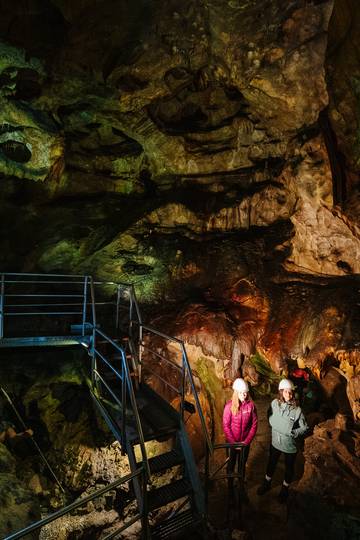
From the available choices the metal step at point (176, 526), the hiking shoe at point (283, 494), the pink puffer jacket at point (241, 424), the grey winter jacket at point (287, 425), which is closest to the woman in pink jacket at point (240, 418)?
the pink puffer jacket at point (241, 424)

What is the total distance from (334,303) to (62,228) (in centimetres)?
568

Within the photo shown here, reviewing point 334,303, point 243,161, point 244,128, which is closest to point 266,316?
point 334,303

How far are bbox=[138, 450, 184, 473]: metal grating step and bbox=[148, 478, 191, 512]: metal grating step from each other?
0.55 ft

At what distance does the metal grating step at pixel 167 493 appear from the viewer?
10.3 feet

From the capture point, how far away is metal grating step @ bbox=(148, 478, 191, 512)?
123 inches

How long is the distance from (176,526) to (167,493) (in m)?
0.27

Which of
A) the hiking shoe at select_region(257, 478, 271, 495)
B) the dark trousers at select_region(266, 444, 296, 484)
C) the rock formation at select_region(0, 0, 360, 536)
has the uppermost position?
the rock formation at select_region(0, 0, 360, 536)

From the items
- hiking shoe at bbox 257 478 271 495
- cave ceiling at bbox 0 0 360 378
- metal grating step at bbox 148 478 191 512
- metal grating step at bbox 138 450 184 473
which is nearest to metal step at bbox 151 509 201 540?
metal grating step at bbox 148 478 191 512

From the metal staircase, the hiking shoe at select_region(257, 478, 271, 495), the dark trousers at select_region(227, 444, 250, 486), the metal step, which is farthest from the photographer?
the hiking shoe at select_region(257, 478, 271, 495)

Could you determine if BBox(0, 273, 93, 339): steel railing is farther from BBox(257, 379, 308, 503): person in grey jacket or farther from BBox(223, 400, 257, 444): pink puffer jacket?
BBox(257, 379, 308, 503): person in grey jacket

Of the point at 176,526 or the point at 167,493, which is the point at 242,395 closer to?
the point at 167,493

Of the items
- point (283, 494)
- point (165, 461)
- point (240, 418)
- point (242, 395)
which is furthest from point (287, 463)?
point (165, 461)

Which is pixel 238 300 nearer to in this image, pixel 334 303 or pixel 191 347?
pixel 191 347

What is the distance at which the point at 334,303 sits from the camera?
21.1ft
